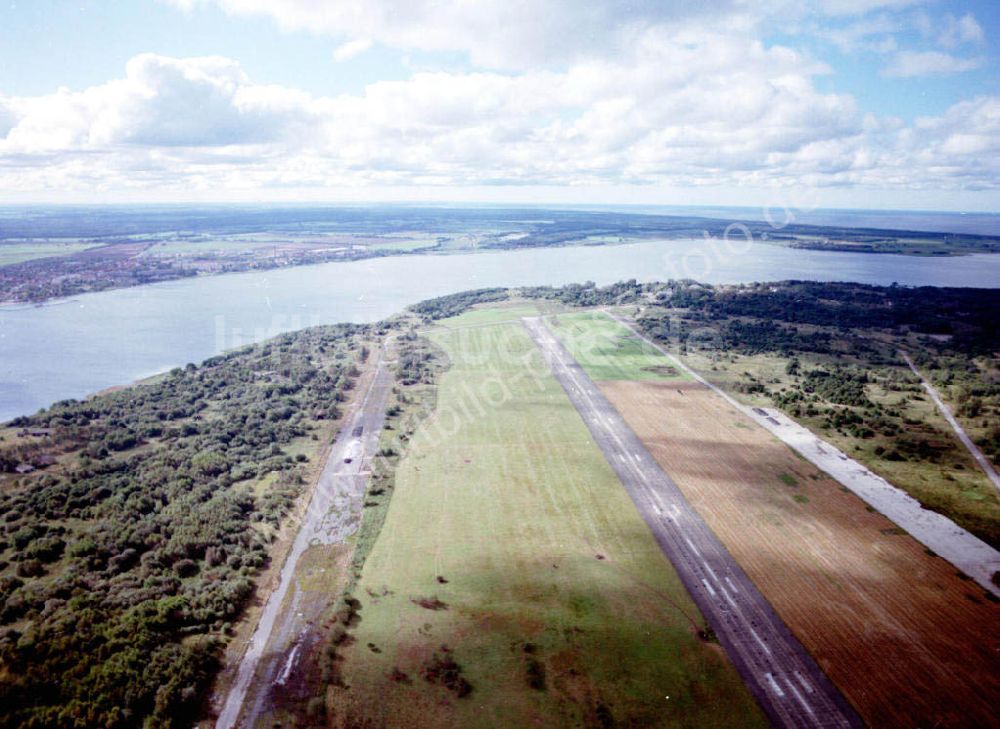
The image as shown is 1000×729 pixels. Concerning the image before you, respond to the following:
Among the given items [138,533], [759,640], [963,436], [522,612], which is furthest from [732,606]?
[963,436]

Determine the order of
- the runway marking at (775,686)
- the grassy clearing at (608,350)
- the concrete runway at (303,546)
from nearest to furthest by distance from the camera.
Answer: the concrete runway at (303,546)
the runway marking at (775,686)
the grassy clearing at (608,350)

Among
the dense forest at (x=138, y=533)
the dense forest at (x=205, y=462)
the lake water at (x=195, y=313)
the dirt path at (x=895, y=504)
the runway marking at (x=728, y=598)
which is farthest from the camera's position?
the lake water at (x=195, y=313)

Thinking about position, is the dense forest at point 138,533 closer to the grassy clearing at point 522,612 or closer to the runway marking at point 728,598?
the grassy clearing at point 522,612

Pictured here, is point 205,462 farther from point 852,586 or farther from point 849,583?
point 852,586

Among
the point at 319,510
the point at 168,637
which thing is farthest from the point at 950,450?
the point at 168,637

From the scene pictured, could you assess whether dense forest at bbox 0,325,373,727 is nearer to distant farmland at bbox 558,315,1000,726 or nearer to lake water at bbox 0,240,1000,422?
lake water at bbox 0,240,1000,422

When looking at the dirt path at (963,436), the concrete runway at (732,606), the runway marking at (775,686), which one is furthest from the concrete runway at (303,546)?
the dirt path at (963,436)

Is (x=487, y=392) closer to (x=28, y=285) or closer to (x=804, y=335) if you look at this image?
(x=804, y=335)
